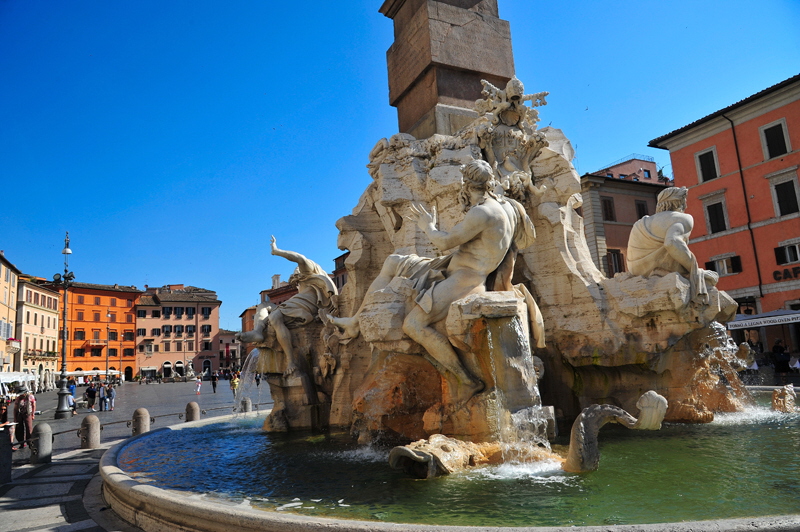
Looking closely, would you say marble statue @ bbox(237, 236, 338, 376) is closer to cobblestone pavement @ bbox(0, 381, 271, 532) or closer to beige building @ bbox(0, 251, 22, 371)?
cobblestone pavement @ bbox(0, 381, 271, 532)

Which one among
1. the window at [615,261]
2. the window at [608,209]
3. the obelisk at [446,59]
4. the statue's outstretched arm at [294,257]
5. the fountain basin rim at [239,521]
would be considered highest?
the window at [608,209]

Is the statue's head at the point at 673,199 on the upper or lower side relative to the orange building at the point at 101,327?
lower

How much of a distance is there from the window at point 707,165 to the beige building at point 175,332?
6128 cm

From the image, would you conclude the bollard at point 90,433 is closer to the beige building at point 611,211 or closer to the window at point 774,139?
the beige building at point 611,211

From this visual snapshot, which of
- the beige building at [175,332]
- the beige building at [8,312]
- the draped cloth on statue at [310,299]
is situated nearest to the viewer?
the draped cloth on statue at [310,299]

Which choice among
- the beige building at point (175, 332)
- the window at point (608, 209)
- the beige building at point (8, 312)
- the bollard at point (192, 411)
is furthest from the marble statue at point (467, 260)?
the beige building at point (175, 332)

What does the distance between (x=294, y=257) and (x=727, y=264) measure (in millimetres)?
23979

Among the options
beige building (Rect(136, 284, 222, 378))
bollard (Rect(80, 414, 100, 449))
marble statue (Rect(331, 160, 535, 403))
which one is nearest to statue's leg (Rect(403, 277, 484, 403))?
marble statue (Rect(331, 160, 535, 403))

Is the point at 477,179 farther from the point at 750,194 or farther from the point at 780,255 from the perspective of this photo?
the point at 750,194

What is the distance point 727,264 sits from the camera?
1051 inches

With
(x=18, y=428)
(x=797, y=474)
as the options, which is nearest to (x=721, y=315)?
(x=797, y=474)

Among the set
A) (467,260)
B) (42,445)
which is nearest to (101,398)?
(42,445)

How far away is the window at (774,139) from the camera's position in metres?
24.4

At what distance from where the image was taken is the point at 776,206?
24953mm
